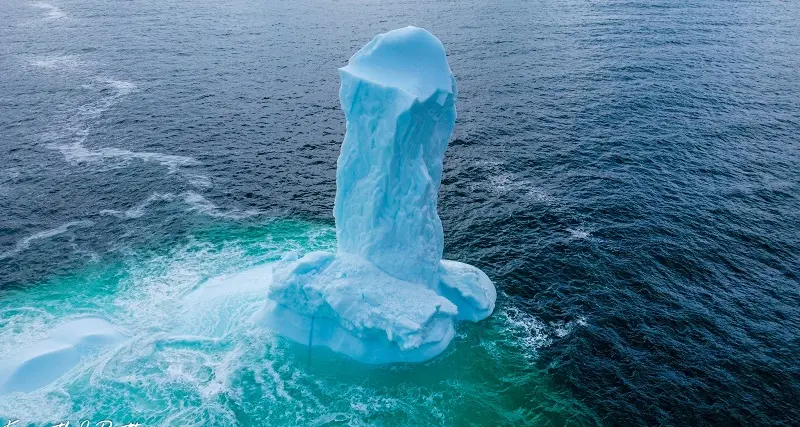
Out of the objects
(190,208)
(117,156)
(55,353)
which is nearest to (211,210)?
(190,208)

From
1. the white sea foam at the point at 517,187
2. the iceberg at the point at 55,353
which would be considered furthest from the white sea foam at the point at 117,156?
the white sea foam at the point at 517,187

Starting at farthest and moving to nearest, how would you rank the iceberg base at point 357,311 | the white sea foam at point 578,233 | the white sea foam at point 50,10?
the white sea foam at point 50,10 < the white sea foam at point 578,233 < the iceberg base at point 357,311

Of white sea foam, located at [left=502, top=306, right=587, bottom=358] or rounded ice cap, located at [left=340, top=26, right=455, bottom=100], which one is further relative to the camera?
white sea foam, located at [left=502, top=306, right=587, bottom=358]

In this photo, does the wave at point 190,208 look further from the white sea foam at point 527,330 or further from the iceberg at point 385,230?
the white sea foam at point 527,330

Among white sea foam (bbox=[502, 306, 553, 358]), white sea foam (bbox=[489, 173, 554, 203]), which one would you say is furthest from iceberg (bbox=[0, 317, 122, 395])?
white sea foam (bbox=[489, 173, 554, 203])

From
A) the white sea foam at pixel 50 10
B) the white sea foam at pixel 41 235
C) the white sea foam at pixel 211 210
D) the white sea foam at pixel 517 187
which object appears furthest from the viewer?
the white sea foam at pixel 50 10

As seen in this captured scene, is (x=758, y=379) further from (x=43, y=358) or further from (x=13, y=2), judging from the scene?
(x=13, y=2)

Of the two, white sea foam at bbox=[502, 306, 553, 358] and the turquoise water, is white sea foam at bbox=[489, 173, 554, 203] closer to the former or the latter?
white sea foam at bbox=[502, 306, 553, 358]
